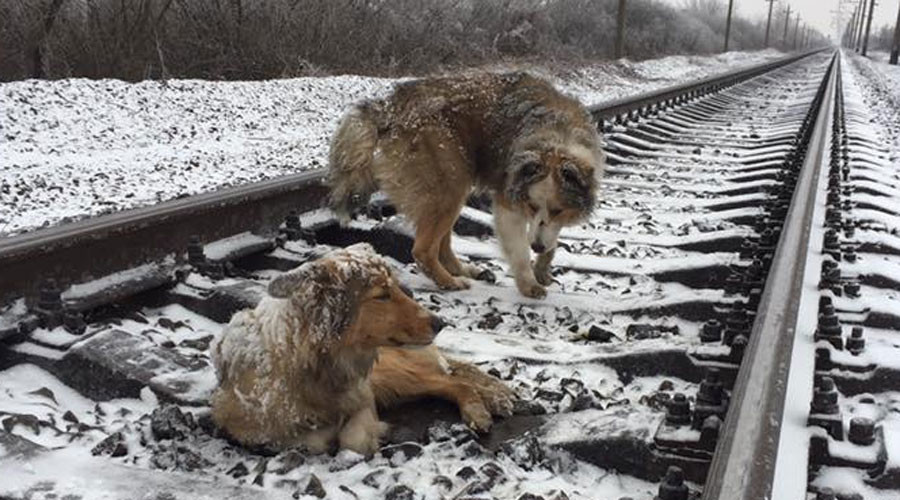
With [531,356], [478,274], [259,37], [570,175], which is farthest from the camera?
[259,37]

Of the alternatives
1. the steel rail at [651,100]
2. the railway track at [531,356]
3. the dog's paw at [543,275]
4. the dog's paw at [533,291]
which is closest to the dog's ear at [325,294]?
the railway track at [531,356]

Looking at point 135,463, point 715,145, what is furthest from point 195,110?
point 135,463

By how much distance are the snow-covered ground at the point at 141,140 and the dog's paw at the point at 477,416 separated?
158 inches

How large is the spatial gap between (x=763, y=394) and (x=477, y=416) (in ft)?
3.56

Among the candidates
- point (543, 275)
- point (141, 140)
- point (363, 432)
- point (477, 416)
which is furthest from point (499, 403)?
point (141, 140)

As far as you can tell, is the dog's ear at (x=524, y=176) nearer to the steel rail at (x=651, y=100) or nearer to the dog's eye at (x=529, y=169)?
the dog's eye at (x=529, y=169)

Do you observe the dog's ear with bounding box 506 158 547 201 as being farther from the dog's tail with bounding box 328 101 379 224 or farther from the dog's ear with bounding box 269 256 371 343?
the dog's ear with bounding box 269 256 371 343

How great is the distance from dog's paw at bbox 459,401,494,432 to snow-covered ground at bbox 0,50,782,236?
4011 millimetres

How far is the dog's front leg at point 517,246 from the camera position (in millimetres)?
5102

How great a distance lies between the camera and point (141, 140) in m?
10.6

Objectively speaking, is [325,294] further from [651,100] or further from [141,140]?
[651,100]

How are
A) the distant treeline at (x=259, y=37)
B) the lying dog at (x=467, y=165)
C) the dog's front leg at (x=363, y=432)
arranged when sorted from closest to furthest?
1. the dog's front leg at (x=363, y=432)
2. the lying dog at (x=467, y=165)
3. the distant treeline at (x=259, y=37)

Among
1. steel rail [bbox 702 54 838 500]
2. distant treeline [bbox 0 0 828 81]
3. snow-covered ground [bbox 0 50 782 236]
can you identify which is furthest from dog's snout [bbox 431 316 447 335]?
distant treeline [bbox 0 0 828 81]

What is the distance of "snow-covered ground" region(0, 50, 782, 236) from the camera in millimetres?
7461
